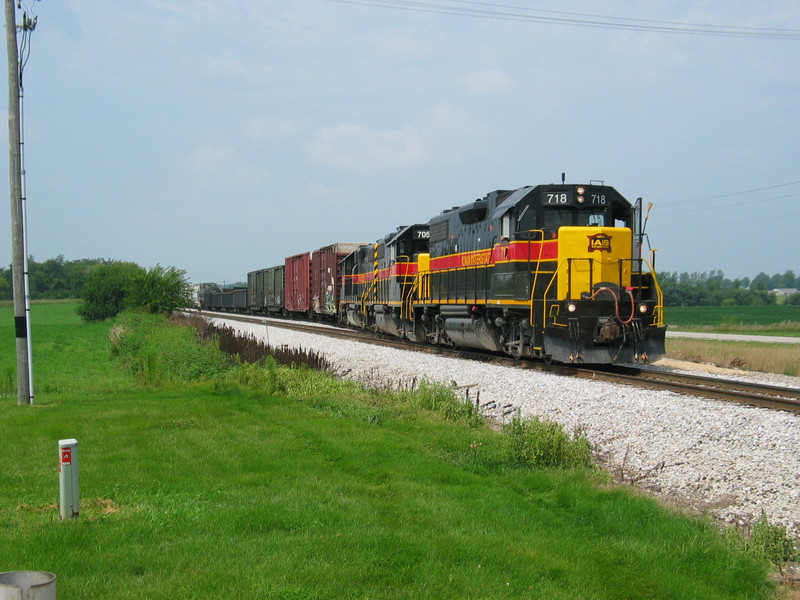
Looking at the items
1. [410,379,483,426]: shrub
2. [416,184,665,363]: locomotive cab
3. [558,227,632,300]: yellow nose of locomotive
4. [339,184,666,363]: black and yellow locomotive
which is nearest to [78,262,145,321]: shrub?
[339,184,666,363]: black and yellow locomotive

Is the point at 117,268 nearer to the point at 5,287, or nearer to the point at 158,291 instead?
the point at 158,291

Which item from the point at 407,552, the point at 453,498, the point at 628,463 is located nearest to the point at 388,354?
the point at 628,463

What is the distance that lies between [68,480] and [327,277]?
3175 centimetres

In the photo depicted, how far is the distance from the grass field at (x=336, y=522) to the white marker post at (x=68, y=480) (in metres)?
0.15

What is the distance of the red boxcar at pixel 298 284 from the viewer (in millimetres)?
41031

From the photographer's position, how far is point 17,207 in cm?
1199

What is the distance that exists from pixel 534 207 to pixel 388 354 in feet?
20.8

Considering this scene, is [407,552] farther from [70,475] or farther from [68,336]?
[68,336]

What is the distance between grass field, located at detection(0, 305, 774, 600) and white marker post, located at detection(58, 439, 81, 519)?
152 mm

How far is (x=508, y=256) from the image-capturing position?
15.1m

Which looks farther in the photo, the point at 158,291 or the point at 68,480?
the point at 158,291

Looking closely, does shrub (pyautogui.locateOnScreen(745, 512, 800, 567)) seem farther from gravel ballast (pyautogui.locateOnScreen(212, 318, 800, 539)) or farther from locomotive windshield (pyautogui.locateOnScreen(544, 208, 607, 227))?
locomotive windshield (pyautogui.locateOnScreen(544, 208, 607, 227))

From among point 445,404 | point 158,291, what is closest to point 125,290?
point 158,291

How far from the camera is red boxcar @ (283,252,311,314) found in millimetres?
41031
